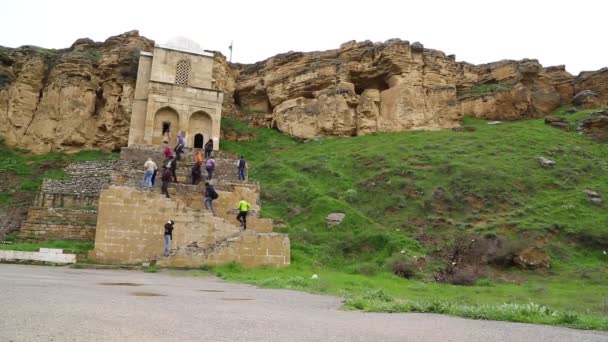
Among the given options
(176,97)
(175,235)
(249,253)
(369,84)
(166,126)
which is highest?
(369,84)

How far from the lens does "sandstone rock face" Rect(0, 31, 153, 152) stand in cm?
3503

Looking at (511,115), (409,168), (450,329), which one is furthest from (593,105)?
(450,329)

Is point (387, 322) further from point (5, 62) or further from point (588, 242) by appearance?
point (5, 62)

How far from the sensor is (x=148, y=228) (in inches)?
671

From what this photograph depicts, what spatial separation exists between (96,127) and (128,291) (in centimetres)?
3073

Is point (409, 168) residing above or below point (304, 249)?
above

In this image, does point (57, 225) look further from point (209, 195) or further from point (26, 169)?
point (26, 169)

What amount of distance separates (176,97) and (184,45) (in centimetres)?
476

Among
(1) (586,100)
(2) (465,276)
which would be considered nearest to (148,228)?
(2) (465,276)

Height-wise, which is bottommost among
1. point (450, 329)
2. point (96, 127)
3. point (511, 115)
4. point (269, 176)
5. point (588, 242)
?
point (450, 329)

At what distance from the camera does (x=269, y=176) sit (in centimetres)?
2767

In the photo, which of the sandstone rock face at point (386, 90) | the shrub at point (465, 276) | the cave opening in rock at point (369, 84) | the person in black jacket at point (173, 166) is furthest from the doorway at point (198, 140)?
the shrub at point (465, 276)

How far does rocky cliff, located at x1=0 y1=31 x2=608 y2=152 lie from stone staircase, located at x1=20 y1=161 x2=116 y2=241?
532 inches

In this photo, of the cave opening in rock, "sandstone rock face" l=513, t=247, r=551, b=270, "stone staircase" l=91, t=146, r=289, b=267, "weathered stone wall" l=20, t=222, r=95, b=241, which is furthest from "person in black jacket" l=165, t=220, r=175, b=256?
the cave opening in rock
